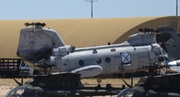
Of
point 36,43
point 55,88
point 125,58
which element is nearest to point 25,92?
point 55,88

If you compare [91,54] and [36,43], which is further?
[36,43]

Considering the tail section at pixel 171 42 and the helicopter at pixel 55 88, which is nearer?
the helicopter at pixel 55 88

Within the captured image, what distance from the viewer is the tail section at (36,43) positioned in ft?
123

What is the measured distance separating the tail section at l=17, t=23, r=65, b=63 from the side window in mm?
4385

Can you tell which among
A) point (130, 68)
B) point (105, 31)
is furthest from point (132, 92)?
point (105, 31)

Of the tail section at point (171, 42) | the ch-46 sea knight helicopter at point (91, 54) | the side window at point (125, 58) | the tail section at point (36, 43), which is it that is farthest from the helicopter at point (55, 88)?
the tail section at point (171, 42)

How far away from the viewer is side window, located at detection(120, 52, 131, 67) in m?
36.0

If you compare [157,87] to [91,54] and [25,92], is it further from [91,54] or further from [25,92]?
[91,54]

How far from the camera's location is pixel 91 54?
3678cm

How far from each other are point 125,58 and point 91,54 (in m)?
2.12

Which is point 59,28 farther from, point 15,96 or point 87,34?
point 15,96

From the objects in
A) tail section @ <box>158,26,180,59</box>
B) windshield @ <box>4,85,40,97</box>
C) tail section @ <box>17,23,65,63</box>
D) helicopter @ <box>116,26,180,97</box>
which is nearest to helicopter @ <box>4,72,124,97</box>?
windshield @ <box>4,85,40,97</box>

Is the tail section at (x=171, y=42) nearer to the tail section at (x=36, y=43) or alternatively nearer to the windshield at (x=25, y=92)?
the tail section at (x=36, y=43)

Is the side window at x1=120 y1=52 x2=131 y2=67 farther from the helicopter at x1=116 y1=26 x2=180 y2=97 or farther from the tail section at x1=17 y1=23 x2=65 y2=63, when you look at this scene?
the helicopter at x1=116 y1=26 x2=180 y2=97
